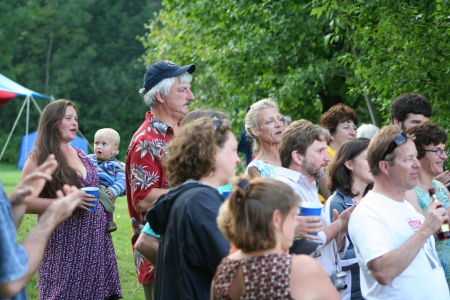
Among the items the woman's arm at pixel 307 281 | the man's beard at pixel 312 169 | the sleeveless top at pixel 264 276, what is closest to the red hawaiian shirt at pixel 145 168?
the man's beard at pixel 312 169

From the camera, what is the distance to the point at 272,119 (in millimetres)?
5633


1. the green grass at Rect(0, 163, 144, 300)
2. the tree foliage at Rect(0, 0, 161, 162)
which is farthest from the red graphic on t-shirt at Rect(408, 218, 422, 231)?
the tree foliage at Rect(0, 0, 161, 162)

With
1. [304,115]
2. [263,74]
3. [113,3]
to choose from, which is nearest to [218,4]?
[263,74]

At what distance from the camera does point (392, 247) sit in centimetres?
382

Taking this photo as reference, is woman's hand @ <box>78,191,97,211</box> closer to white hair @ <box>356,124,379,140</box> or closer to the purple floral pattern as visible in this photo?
the purple floral pattern

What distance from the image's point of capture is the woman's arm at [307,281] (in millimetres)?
2662

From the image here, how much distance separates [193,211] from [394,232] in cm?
147

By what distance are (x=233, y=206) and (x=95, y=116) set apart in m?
49.9

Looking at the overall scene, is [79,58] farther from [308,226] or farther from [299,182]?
[308,226]

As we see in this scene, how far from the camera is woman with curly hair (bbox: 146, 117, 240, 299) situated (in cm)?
302

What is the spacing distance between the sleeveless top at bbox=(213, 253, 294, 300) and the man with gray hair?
1654 millimetres

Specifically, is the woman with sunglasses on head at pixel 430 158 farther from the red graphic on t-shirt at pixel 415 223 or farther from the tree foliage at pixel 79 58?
the tree foliage at pixel 79 58

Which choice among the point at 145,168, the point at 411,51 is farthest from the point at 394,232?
the point at 411,51

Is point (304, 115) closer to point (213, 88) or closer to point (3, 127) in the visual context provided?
point (213, 88)
